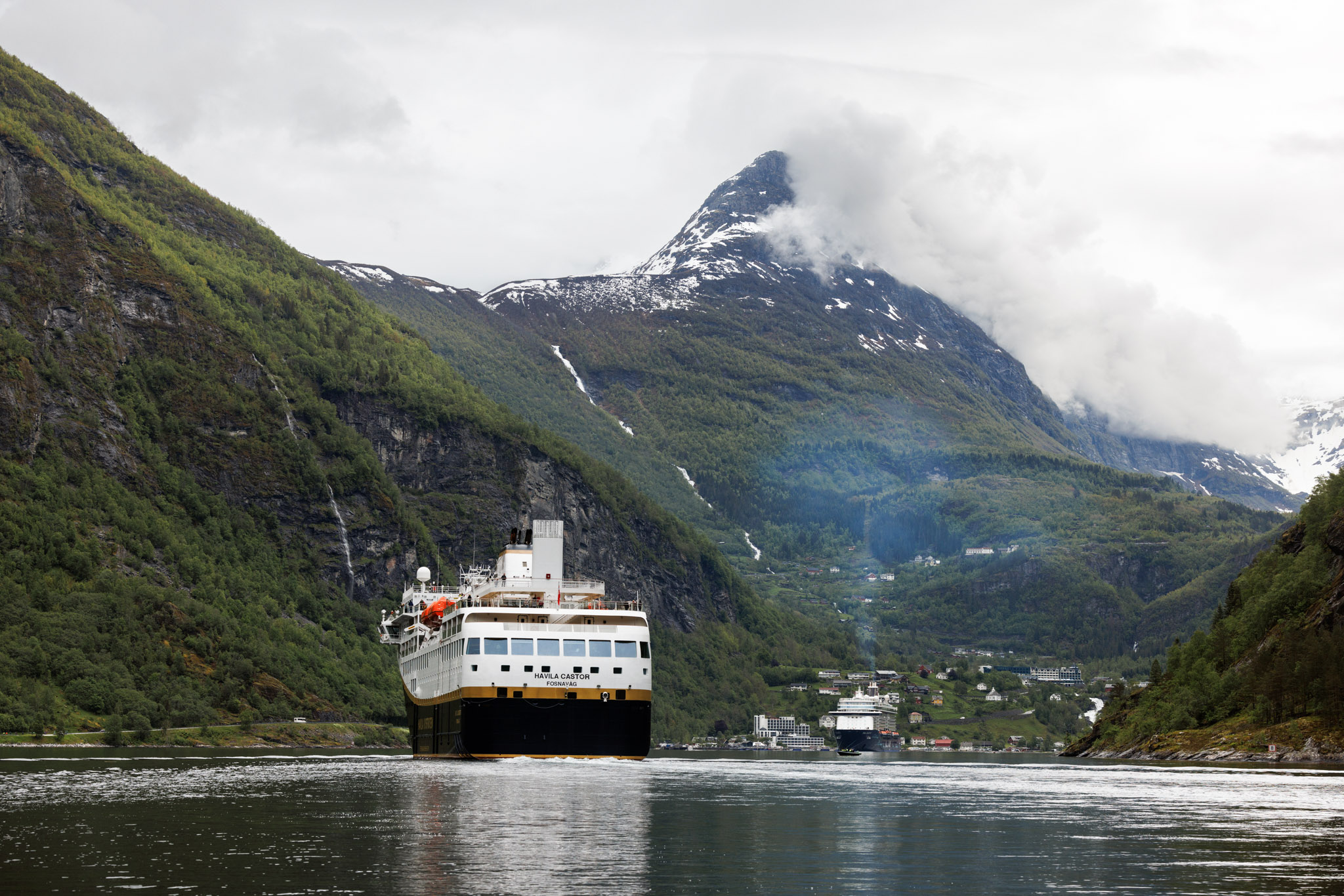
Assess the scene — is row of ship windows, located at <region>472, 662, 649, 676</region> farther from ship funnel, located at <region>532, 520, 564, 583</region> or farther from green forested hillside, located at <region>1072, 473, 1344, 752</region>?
green forested hillside, located at <region>1072, 473, 1344, 752</region>

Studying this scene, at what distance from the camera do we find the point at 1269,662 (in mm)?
148125

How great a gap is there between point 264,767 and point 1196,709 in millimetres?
96523

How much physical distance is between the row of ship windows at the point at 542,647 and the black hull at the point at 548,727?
3.92 metres

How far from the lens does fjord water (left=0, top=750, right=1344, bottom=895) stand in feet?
147

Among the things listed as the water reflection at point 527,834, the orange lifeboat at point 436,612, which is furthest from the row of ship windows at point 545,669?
the orange lifeboat at point 436,612

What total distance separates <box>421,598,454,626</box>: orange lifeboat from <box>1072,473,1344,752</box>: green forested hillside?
76708mm

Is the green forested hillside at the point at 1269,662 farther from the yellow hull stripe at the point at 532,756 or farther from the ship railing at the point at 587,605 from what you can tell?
the yellow hull stripe at the point at 532,756

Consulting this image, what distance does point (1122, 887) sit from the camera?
43969 mm

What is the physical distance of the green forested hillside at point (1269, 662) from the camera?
134000 mm

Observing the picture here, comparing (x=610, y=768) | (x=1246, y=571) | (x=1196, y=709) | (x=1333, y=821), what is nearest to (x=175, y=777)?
(x=610, y=768)

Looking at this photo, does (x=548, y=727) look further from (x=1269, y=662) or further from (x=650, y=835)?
(x=1269, y=662)

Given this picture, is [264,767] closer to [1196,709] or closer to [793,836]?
[793,836]

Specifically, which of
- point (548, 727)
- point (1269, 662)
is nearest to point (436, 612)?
point (548, 727)

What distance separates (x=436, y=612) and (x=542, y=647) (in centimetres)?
3517
